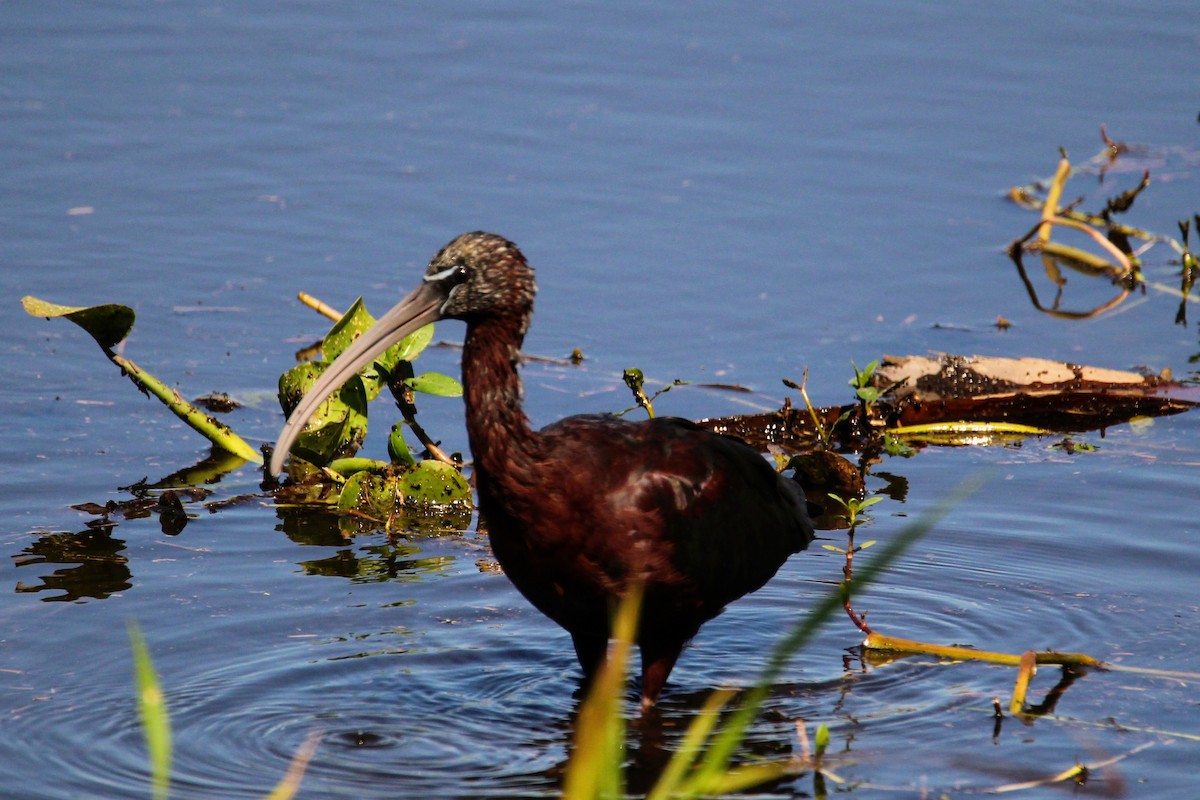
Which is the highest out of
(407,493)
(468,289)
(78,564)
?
(468,289)

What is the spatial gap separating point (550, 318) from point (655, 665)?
3869 millimetres

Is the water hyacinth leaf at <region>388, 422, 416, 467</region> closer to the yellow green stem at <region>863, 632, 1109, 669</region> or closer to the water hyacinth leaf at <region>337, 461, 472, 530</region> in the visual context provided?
the water hyacinth leaf at <region>337, 461, 472, 530</region>

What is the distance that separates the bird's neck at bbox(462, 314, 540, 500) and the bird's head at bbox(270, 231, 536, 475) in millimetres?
53

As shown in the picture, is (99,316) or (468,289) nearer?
(468,289)

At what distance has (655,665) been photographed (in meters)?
5.48

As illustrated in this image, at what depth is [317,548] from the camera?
262 inches

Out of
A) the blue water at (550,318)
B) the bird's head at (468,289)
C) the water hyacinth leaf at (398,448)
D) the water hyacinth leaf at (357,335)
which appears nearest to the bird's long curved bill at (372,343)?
the bird's head at (468,289)

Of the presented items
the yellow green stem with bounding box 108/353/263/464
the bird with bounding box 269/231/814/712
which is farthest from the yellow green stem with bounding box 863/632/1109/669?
the yellow green stem with bounding box 108/353/263/464

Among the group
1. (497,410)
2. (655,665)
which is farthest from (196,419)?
(655,665)

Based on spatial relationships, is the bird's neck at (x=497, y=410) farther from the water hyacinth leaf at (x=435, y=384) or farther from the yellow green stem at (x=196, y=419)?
the yellow green stem at (x=196, y=419)

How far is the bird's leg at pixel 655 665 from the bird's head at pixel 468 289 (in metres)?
1.20

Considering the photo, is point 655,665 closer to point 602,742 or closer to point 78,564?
point 78,564

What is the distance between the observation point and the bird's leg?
5.45m

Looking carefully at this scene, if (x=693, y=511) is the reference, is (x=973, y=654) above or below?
below
